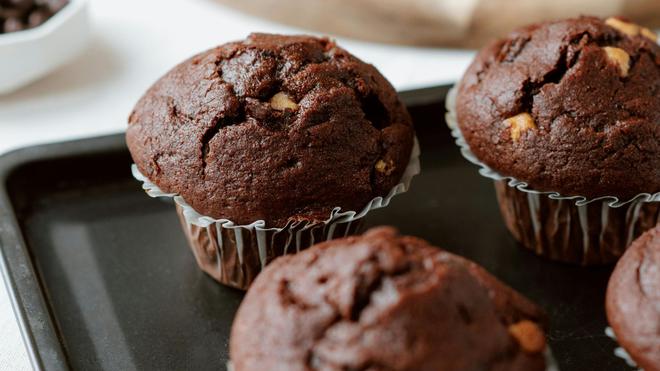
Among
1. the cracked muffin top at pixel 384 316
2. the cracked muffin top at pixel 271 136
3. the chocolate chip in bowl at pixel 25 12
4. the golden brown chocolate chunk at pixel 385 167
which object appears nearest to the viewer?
the cracked muffin top at pixel 384 316

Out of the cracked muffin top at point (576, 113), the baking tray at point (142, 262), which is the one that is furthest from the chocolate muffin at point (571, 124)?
the baking tray at point (142, 262)

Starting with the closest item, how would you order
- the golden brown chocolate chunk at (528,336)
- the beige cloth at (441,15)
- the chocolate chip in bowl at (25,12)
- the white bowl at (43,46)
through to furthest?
the golden brown chocolate chunk at (528,336)
the white bowl at (43,46)
the chocolate chip in bowl at (25,12)
the beige cloth at (441,15)

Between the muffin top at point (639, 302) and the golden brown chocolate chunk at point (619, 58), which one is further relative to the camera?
the golden brown chocolate chunk at point (619, 58)

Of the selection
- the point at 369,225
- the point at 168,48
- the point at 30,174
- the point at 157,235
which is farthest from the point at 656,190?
the point at 168,48

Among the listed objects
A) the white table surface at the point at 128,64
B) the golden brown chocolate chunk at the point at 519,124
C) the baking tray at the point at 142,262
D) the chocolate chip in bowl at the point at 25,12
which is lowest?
the baking tray at the point at 142,262

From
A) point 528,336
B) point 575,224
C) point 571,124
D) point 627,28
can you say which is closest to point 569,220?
point 575,224

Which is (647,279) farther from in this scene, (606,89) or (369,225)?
(369,225)

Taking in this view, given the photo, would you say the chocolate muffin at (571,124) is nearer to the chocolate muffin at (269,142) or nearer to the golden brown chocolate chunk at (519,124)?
the golden brown chocolate chunk at (519,124)

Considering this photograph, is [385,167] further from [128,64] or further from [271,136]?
[128,64]

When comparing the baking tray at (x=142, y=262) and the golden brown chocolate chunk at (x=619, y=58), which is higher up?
the golden brown chocolate chunk at (x=619, y=58)
